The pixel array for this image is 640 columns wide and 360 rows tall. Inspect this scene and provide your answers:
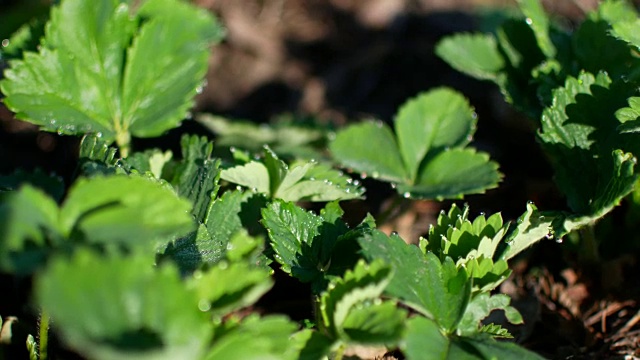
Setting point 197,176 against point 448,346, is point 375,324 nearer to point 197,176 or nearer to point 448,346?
point 448,346

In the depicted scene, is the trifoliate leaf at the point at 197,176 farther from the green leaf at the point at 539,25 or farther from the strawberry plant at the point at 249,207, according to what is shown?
the green leaf at the point at 539,25

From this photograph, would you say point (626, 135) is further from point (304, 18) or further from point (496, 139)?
point (304, 18)

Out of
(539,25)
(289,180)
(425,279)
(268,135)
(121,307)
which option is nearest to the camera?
(121,307)

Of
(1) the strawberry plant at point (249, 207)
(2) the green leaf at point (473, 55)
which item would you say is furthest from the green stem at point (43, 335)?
(2) the green leaf at point (473, 55)

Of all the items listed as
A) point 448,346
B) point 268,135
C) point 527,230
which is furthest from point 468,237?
point 268,135

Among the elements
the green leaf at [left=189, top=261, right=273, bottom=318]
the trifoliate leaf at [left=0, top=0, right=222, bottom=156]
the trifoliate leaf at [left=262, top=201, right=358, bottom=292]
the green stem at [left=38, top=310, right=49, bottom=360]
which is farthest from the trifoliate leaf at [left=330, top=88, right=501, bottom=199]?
the green stem at [left=38, top=310, right=49, bottom=360]

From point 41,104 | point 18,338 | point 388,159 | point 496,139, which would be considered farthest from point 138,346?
point 496,139
